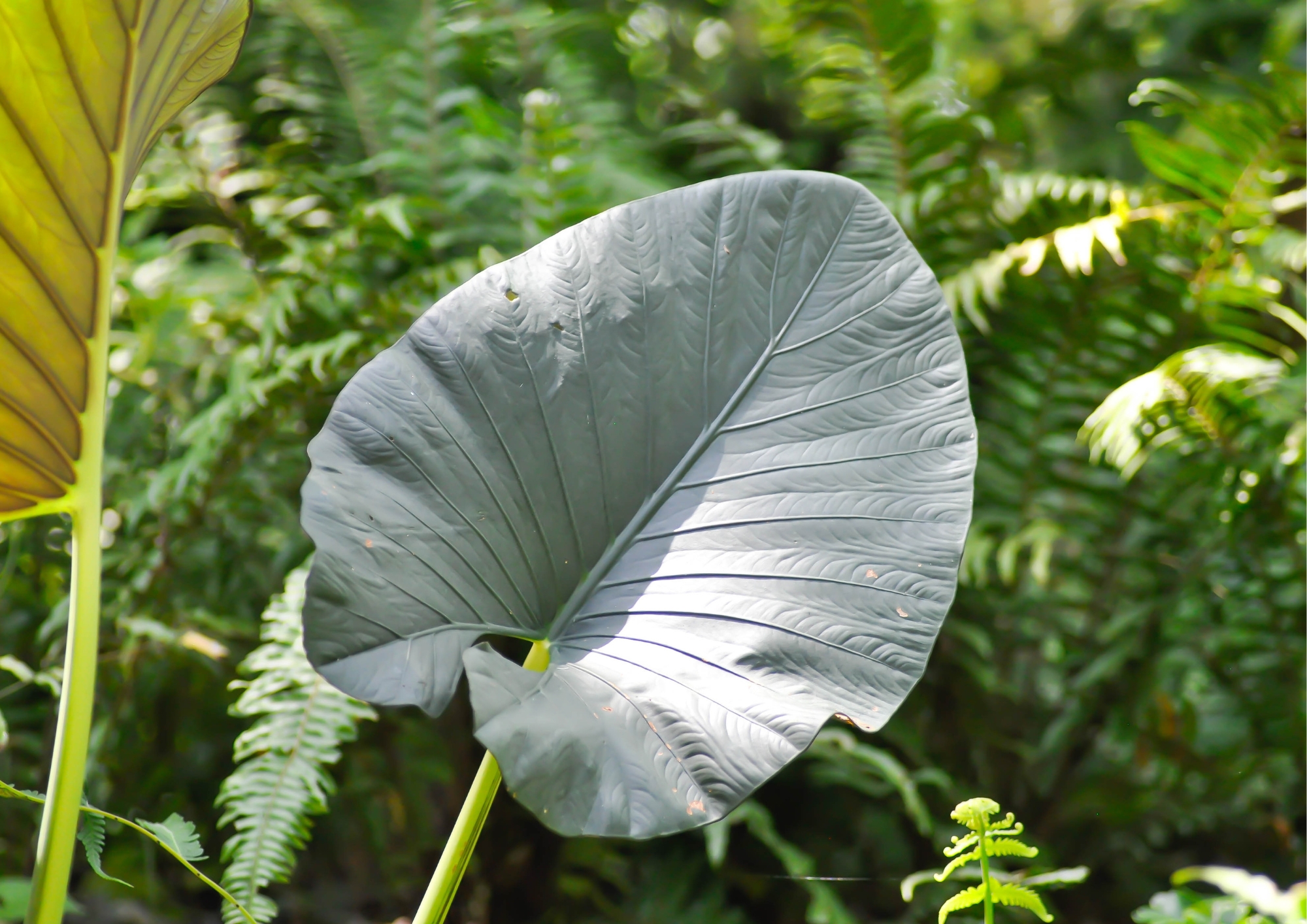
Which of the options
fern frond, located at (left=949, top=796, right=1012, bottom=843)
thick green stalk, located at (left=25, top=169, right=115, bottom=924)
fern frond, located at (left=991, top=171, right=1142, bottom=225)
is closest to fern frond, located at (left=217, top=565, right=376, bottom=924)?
thick green stalk, located at (left=25, top=169, right=115, bottom=924)

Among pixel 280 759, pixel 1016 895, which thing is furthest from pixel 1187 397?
pixel 280 759

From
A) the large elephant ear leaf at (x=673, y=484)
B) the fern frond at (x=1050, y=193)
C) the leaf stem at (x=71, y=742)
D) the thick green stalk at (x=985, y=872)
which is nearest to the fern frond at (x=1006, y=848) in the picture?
the thick green stalk at (x=985, y=872)

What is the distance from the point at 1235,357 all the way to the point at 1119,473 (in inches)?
16.5

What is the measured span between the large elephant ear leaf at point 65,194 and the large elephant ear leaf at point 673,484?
0.46 feet

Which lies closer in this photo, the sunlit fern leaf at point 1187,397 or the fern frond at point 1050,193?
the sunlit fern leaf at point 1187,397

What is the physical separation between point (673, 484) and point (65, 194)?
1.27 ft

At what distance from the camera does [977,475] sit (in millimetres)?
1484

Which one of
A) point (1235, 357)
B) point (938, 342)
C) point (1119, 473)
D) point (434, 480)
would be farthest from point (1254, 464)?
point (434, 480)

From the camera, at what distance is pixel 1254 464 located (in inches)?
48.1

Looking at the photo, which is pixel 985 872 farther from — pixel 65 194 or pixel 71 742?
pixel 65 194

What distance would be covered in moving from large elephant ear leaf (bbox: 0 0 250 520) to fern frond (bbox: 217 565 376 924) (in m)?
0.36

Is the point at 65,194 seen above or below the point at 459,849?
above

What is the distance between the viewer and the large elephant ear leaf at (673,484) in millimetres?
476

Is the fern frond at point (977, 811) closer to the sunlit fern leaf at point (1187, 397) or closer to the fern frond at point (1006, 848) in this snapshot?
the fern frond at point (1006, 848)
